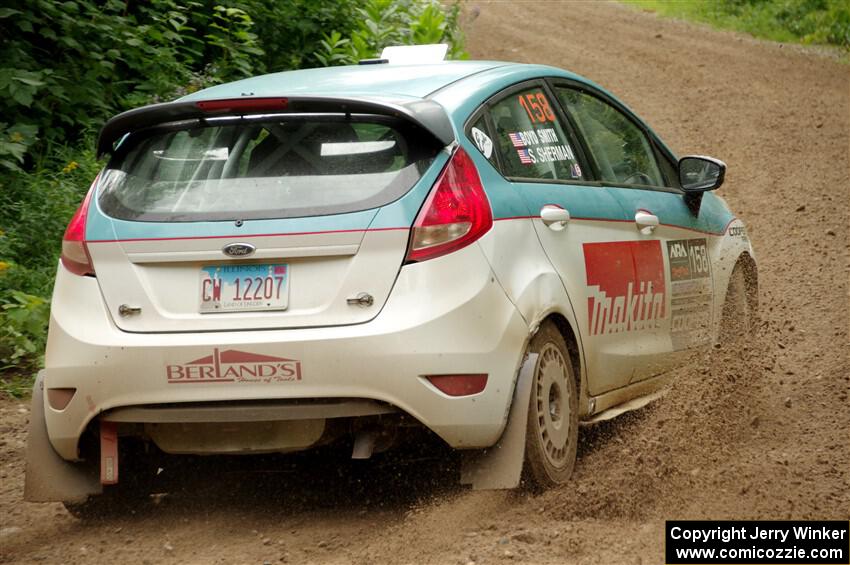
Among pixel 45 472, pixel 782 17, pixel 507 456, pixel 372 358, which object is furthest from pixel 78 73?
pixel 782 17

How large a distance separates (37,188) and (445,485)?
4.54 m

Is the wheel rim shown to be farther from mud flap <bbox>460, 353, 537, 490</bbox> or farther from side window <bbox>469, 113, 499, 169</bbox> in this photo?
side window <bbox>469, 113, 499, 169</bbox>

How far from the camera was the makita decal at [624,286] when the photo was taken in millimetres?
5285

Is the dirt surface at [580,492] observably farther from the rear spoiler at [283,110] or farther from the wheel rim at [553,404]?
the rear spoiler at [283,110]

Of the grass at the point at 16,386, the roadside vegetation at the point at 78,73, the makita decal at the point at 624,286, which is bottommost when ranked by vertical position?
the grass at the point at 16,386

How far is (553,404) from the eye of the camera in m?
4.91

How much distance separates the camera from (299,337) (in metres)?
4.29

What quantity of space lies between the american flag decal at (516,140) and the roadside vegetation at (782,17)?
18.0 meters

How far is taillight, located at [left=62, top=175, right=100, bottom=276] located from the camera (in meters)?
4.62

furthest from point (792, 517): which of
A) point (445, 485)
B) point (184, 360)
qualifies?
point (184, 360)

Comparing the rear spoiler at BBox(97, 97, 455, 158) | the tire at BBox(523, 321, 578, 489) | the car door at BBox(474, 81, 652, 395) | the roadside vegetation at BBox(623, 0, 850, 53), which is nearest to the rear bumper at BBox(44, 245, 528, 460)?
the tire at BBox(523, 321, 578, 489)

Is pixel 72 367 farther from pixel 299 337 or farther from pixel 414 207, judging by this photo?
pixel 414 207

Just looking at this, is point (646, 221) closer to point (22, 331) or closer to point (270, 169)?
point (270, 169)


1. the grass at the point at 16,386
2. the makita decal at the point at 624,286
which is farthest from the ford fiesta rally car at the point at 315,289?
the grass at the point at 16,386
